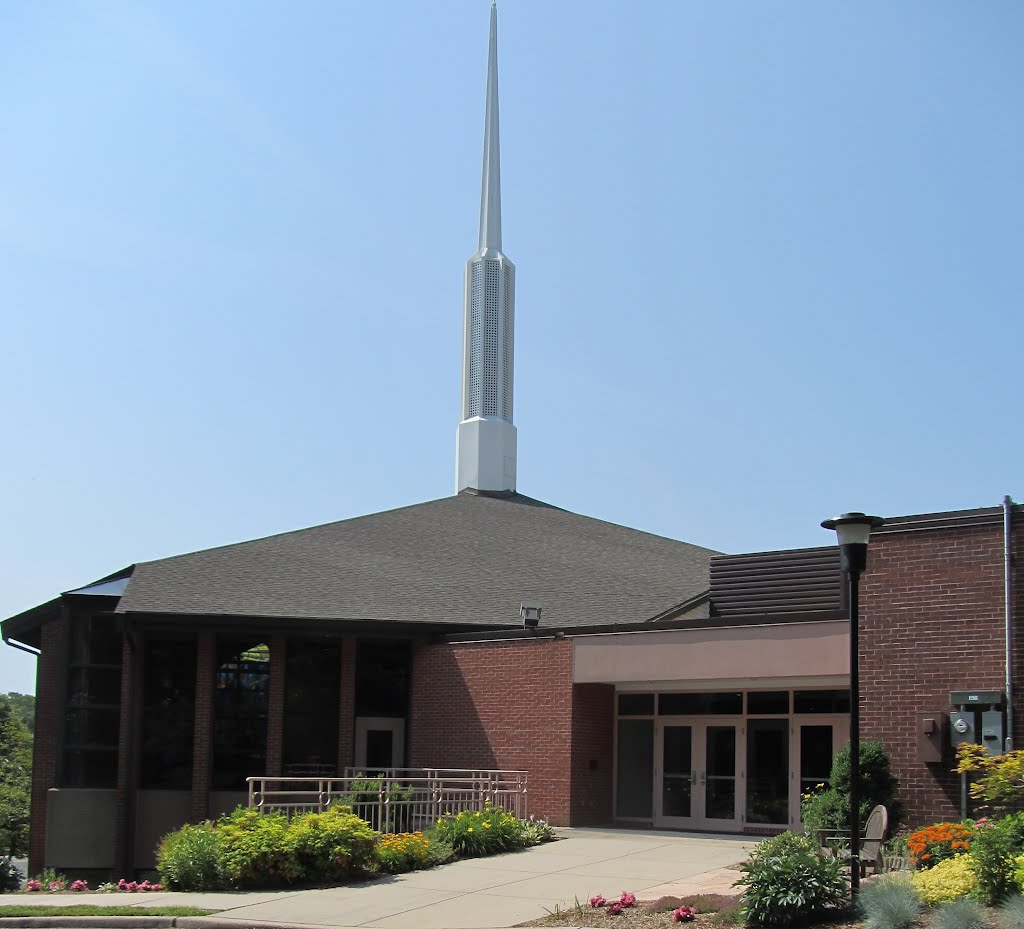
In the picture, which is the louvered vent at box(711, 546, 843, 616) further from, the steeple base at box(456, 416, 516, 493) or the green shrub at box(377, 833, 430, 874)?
the steeple base at box(456, 416, 516, 493)

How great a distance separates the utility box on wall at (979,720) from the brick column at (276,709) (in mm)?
13520

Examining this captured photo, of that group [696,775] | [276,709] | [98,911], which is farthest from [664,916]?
[276,709]

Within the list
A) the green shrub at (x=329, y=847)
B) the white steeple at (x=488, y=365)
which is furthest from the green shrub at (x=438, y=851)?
the white steeple at (x=488, y=365)

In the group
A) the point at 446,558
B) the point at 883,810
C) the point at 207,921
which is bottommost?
the point at 207,921

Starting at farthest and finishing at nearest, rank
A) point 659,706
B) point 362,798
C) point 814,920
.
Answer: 1. point 659,706
2. point 362,798
3. point 814,920

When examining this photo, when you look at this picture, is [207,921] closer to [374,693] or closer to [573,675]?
[573,675]

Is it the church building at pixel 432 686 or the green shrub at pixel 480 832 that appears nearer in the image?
the green shrub at pixel 480 832

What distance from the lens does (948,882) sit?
13.0m

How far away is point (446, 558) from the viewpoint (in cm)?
3158

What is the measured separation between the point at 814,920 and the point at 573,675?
38.9 feet

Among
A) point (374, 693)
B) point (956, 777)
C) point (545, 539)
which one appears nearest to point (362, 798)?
point (374, 693)

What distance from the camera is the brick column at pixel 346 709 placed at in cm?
2658

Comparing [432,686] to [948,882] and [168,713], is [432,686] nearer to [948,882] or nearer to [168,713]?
[168,713]

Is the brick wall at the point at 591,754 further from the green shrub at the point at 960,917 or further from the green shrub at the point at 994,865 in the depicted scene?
the green shrub at the point at 960,917
